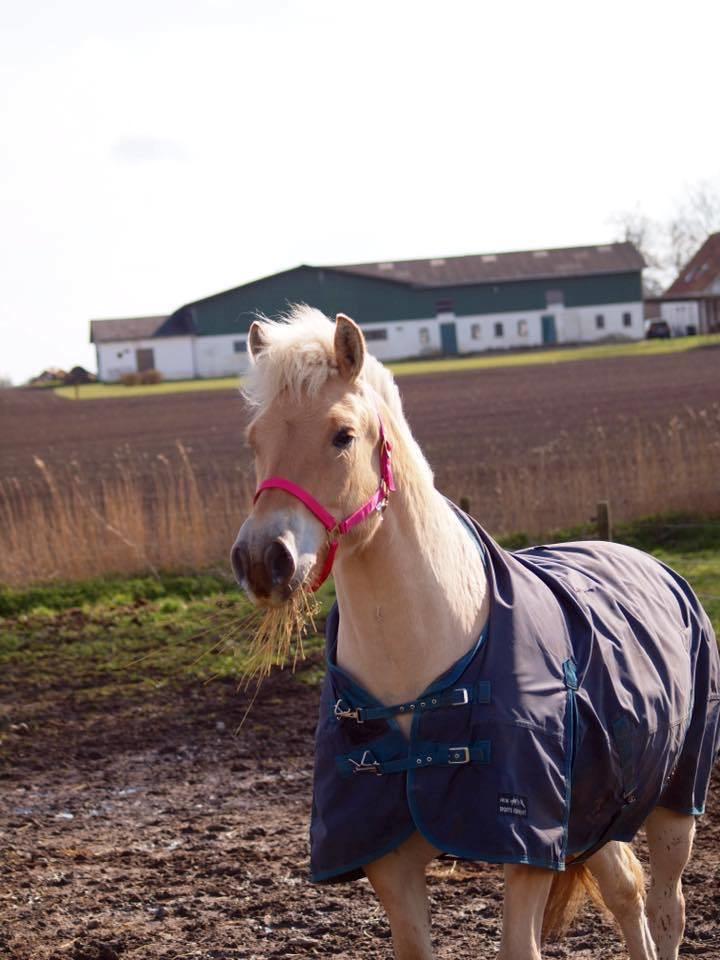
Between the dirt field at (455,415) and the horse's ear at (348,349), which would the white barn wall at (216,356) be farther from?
the horse's ear at (348,349)

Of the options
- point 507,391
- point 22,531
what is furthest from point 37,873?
point 507,391

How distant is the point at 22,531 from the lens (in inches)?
445

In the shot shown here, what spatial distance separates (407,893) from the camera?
3.20 metres

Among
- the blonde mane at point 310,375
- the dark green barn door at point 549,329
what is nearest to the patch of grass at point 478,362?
the dark green barn door at point 549,329

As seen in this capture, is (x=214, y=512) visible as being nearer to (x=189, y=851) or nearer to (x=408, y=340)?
(x=189, y=851)

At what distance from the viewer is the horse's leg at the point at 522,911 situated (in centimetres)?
303

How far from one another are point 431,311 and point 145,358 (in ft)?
51.1

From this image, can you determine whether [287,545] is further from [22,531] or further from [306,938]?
[22,531]

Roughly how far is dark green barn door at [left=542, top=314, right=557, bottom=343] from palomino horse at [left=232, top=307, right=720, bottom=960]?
213ft

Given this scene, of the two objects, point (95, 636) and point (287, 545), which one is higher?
point (287, 545)

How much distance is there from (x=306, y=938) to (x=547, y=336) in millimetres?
64930

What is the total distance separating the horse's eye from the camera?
303 centimetres

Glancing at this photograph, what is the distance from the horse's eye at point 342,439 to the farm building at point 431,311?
6100cm

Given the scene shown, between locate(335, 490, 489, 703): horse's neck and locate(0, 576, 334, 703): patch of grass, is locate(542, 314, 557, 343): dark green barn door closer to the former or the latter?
locate(0, 576, 334, 703): patch of grass
